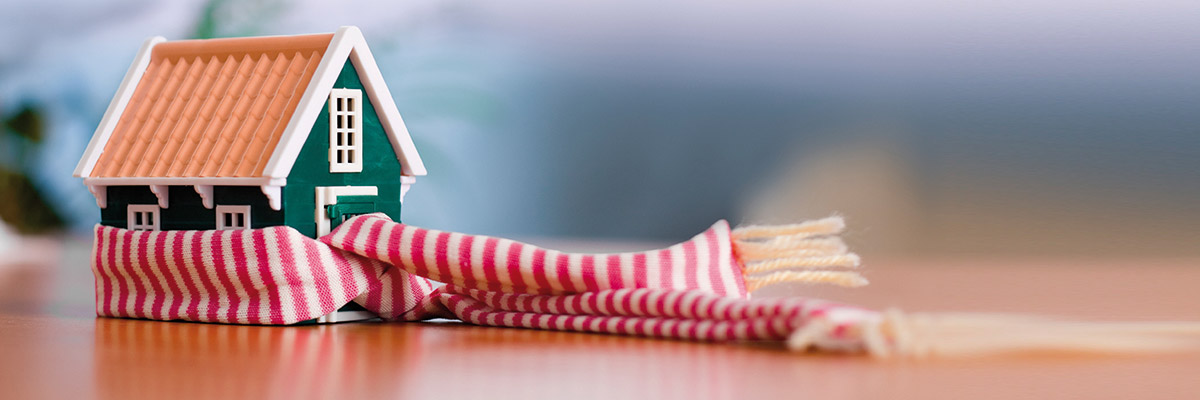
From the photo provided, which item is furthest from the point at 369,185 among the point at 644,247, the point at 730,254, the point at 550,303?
the point at 644,247

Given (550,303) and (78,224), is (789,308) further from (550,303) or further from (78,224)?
(78,224)

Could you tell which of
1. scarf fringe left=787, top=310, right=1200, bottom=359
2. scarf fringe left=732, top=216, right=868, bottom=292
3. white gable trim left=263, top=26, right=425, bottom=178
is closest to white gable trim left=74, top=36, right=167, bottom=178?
white gable trim left=263, top=26, right=425, bottom=178

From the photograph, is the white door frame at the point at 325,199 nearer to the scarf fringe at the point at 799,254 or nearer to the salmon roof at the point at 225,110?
the salmon roof at the point at 225,110

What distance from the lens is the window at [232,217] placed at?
2.63 m

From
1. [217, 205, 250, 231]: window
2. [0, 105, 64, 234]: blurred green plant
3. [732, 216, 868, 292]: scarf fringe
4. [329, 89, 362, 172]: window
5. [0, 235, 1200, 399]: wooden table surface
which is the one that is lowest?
[0, 235, 1200, 399]: wooden table surface

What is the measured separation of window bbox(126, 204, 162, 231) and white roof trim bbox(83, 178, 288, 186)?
5 cm

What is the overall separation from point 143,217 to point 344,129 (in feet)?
1.67

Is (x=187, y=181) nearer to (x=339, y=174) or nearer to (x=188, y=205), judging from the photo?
(x=188, y=205)

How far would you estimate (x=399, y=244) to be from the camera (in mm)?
2564

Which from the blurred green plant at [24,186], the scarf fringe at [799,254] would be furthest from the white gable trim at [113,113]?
the blurred green plant at [24,186]

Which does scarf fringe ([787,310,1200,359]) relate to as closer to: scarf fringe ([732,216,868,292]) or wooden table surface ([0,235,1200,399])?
wooden table surface ([0,235,1200,399])

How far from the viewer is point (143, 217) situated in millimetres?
2816

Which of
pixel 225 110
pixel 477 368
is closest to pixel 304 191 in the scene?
pixel 225 110

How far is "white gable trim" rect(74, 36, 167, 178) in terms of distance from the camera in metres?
2.84
